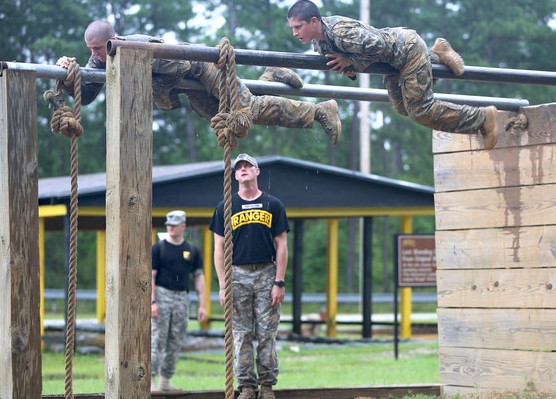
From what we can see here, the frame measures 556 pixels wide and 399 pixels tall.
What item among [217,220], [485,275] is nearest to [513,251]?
[485,275]

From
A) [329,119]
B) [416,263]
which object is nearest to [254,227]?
[329,119]

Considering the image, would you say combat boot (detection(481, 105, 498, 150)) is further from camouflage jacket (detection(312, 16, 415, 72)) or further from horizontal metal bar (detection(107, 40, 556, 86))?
camouflage jacket (detection(312, 16, 415, 72))

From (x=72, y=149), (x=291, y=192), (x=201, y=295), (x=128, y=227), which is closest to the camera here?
(x=128, y=227)

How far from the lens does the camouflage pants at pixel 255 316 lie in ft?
30.6

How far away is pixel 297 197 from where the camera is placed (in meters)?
20.3

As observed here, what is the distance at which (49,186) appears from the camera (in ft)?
71.6

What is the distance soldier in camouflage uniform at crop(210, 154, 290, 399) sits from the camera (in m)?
9.26

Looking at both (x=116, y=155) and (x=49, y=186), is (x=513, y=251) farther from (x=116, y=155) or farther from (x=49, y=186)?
(x=49, y=186)

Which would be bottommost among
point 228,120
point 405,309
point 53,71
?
point 405,309

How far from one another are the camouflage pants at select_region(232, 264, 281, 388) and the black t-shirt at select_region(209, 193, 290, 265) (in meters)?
0.12

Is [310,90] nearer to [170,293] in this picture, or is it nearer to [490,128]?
[490,128]

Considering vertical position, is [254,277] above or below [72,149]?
below

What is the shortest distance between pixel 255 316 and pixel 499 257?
2041 millimetres

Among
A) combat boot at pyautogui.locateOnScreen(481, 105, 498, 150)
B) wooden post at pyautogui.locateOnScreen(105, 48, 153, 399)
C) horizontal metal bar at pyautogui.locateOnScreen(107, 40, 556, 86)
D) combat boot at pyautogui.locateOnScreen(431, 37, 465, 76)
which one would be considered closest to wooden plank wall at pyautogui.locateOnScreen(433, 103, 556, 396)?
combat boot at pyautogui.locateOnScreen(481, 105, 498, 150)
